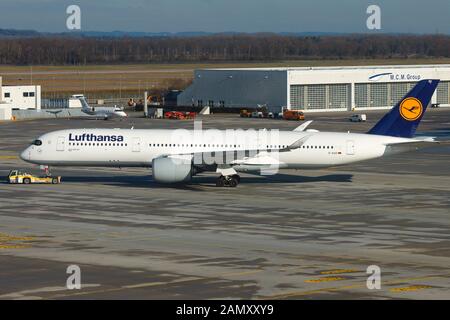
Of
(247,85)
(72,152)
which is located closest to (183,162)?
(72,152)

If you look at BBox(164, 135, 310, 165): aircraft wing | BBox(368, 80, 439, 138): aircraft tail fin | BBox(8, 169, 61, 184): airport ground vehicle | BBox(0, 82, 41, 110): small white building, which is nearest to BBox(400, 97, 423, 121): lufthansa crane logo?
BBox(368, 80, 439, 138): aircraft tail fin

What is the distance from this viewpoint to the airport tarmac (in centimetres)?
3753

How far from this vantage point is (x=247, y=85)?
165500 mm

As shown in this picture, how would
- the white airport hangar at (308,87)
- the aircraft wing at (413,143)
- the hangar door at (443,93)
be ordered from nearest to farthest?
the aircraft wing at (413,143), the white airport hangar at (308,87), the hangar door at (443,93)

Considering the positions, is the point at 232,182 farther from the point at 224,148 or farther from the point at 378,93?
the point at 378,93

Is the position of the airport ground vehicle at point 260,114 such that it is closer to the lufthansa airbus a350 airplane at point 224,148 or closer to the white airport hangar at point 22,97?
the white airport hangar at point 22,97

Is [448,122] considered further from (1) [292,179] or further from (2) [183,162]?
(2) [183,162]

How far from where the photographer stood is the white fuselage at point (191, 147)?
71.8 m

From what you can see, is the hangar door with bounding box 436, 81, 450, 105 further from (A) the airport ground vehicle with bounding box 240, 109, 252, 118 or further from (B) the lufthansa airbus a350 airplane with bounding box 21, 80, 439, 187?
(B) the lufthansa airbus a350 airplane with bounding box 21, 80, 439, 187

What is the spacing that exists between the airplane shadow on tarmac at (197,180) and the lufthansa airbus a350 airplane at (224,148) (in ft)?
5.53

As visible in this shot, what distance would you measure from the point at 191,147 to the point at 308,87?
9562 centimetres

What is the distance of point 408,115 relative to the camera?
243 ft

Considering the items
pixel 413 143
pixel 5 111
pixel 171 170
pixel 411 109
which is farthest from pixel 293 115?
pixel 171 170

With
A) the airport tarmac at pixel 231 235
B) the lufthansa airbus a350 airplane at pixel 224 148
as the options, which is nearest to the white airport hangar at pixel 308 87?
the airport tarmac at pixel 231 235
